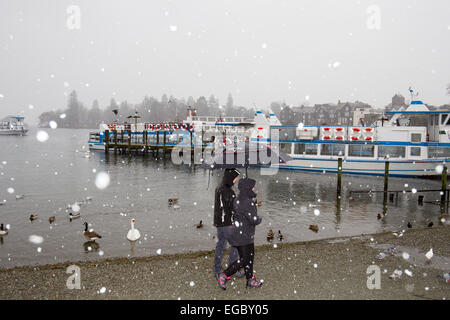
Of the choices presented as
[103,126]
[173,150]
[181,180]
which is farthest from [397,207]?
[103,126]

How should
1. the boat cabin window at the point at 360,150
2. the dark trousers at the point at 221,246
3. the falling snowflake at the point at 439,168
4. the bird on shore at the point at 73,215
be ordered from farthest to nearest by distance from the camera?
the boat cabin window at the point at 360,150 < the falling snowflake at the point at 439,168 < the bird on shore at the point at 73,215 < the dark trousers at the point at 221,246

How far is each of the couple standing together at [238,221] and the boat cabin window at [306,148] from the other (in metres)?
30.3

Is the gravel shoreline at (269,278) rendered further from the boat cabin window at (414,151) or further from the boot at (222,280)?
the boat cabin window at (414,151)

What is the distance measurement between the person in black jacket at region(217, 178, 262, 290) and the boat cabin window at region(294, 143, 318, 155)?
3041 centimetres

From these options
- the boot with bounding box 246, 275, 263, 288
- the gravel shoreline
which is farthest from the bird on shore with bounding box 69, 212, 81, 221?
the boot with bounding box 246, 275, 263, 288

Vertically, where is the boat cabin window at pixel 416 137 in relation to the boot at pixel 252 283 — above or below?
above

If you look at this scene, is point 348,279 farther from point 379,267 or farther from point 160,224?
point 160,224

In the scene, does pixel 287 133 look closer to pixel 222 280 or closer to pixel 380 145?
pixel 380 145

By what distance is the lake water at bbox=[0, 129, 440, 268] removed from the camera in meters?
13.2

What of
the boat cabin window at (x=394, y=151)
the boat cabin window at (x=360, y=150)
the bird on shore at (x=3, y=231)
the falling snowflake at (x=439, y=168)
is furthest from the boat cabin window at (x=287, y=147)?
the bird on shore at (x=3, y=231)

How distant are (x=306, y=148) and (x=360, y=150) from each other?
18.1 feet

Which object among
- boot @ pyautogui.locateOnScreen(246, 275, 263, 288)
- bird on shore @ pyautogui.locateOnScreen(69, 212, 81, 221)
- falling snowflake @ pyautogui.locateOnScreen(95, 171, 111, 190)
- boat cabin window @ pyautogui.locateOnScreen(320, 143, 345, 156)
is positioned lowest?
falling snowflake @ pyautogui.locateOnScreen(95, 171, 111, 190)

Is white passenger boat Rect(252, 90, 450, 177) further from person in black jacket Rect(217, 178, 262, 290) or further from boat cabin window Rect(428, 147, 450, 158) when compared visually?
person in black jacket Rect(217, 178, 262, 290)

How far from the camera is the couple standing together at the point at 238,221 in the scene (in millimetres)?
6754
